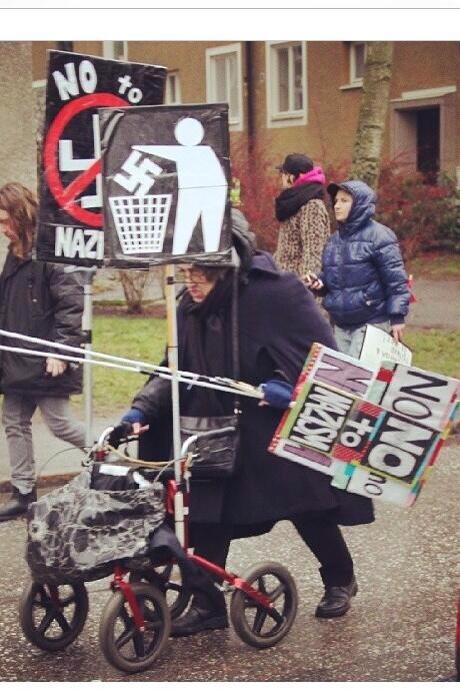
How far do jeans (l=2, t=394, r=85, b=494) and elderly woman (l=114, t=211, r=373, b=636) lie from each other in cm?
220

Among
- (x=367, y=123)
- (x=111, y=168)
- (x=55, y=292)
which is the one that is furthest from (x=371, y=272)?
(x=367, y=123)

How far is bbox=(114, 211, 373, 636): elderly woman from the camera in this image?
5352 millimetres

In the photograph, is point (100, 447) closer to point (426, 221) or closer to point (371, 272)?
point (371, 272)

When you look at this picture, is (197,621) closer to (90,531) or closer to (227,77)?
(90,531)

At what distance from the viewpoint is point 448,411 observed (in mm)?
5184

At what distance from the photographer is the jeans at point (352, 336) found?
834 cm

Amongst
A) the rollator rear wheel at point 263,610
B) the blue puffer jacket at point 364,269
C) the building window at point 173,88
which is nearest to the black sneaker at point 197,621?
the rollator rear wheel at point 263,610

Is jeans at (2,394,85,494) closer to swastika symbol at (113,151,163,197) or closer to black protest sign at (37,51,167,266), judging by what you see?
black protest sign at (37,51,167,266)

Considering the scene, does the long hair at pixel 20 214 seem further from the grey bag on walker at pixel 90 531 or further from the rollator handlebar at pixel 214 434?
the grey bag on walker at pixel 90 531

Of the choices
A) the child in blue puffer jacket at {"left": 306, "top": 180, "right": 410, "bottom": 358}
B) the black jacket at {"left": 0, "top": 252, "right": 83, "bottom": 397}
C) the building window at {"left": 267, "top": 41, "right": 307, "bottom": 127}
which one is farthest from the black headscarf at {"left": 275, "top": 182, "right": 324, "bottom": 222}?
the building window at {"left": 267, "top": 41, "right": 307, "bottom": 127}

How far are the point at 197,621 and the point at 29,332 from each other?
8.11 feet

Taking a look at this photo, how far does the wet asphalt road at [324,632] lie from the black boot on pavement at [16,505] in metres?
0.34

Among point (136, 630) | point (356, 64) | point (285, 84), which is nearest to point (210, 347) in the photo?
point (136, 630)
